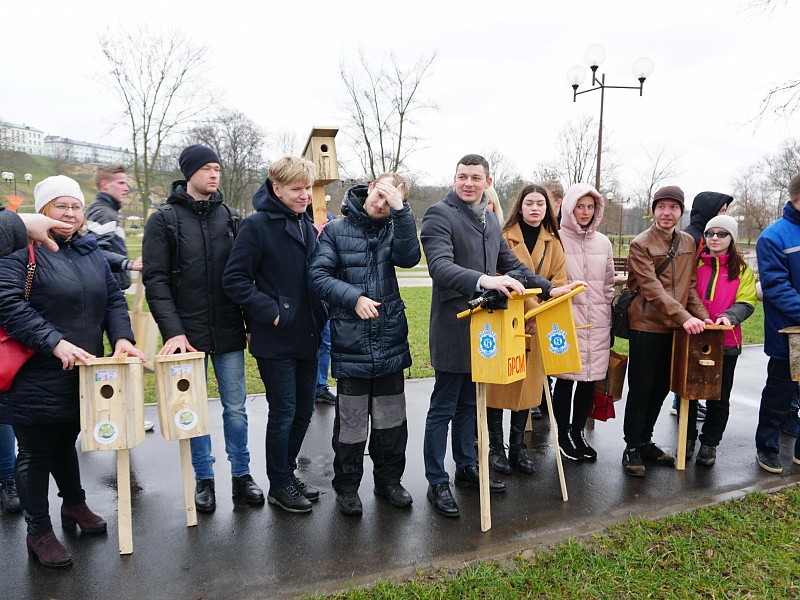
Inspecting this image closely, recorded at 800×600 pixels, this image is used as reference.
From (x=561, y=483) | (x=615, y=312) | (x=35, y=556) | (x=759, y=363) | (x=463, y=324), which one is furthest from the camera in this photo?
(x=759, y=363)

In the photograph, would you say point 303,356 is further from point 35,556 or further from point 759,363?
point 759,363

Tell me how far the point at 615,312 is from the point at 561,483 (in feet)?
4.69

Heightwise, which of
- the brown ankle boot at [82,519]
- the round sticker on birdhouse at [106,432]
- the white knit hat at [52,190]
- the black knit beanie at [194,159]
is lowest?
the brown ankle boot at [82,519]

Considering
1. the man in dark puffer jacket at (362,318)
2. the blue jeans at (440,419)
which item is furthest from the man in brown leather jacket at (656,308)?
the man in dark puffer jacket at (362,318)

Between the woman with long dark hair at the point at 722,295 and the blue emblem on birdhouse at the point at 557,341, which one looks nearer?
the blue emblem on birdhouse at the point at 557,341

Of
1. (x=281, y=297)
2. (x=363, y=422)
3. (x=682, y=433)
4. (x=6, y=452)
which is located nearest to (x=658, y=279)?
(x=682, y=433)

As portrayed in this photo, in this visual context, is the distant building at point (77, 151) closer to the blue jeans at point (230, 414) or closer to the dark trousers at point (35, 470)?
the blue jeans at point (230, 414)

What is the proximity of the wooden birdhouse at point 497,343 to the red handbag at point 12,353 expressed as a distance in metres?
2.30

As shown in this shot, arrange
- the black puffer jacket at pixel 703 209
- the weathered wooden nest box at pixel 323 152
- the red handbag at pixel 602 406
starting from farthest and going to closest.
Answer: the weathered wooden nest box at pixel 323 152
the black puffer jacket at pixel 703 209
the red handbag at pixel 602 406

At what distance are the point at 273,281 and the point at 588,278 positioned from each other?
2382 millimetres

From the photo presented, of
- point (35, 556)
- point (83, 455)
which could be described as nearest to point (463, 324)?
point (35, 556)

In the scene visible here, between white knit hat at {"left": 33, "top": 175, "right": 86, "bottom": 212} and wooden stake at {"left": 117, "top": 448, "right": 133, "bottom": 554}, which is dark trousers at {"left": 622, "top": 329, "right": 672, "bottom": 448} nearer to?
wooden stake at {"left": 117, "top": 448, "right": 133, "bottom": 554}

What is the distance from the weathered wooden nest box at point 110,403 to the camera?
2992 mm

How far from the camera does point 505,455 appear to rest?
4461 millimetres
